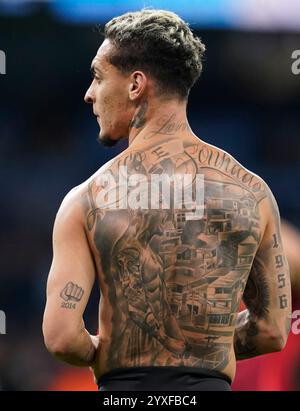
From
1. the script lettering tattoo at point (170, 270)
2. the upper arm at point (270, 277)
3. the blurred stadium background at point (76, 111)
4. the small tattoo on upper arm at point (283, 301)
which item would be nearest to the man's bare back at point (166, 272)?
the script lettering tattoo at point (170, 270)

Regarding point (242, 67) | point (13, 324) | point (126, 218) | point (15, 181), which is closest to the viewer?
point (126, 218)

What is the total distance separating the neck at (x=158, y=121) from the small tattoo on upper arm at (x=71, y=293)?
1.76ft

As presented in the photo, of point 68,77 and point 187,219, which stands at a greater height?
point 68,77

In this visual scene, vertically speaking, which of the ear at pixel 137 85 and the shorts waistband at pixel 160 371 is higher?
the ear at pixel 137 85


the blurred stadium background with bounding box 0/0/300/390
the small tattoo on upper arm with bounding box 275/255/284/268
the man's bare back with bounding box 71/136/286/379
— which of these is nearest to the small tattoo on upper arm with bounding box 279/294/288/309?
the small tattoo on upper arm with bounding box 275/255/284/268

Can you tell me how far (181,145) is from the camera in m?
3.02

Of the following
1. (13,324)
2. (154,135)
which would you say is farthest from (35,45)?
(154,135)

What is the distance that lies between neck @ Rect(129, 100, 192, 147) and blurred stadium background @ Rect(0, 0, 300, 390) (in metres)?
Answer: 3.60

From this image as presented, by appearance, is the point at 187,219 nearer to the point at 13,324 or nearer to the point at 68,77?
the point at 13,324

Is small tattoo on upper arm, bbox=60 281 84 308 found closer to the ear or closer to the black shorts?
the black shorts

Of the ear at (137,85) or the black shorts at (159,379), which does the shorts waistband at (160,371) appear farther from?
the ear at (137,85)

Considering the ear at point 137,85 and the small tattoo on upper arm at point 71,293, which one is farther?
the ear at point 137,85

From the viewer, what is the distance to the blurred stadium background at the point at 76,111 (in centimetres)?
691

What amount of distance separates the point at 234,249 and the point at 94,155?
14.2 ft
